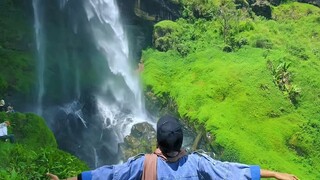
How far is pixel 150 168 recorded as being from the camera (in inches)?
126

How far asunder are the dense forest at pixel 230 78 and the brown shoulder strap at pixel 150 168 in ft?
34.9

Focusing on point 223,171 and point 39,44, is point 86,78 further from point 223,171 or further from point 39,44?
point 223,171

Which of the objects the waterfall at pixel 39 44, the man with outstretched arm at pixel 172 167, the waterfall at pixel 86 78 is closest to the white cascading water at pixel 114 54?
the waterfall at pixel 86 78

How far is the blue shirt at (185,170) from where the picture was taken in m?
3.20

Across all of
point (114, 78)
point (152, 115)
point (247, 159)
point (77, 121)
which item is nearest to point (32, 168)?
point (247, 159)

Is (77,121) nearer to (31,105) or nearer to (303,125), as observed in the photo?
(31,105)

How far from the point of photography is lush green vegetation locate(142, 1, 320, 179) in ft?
65.7

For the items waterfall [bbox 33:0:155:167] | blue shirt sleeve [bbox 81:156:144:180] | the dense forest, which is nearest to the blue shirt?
blue shirt sleeve [bbox 81:156:144:180]

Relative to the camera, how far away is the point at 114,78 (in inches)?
1019

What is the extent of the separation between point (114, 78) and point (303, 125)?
36.2ft

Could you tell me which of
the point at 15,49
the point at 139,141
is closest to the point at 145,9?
the point at 15,49

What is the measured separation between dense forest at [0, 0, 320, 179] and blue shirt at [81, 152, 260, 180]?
10535 millimetres

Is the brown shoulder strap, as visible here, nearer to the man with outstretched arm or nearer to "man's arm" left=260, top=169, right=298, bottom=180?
the man with outstretched arm

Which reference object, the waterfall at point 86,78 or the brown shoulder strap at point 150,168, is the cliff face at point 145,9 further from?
the brown shoulder strap at point 150,168
